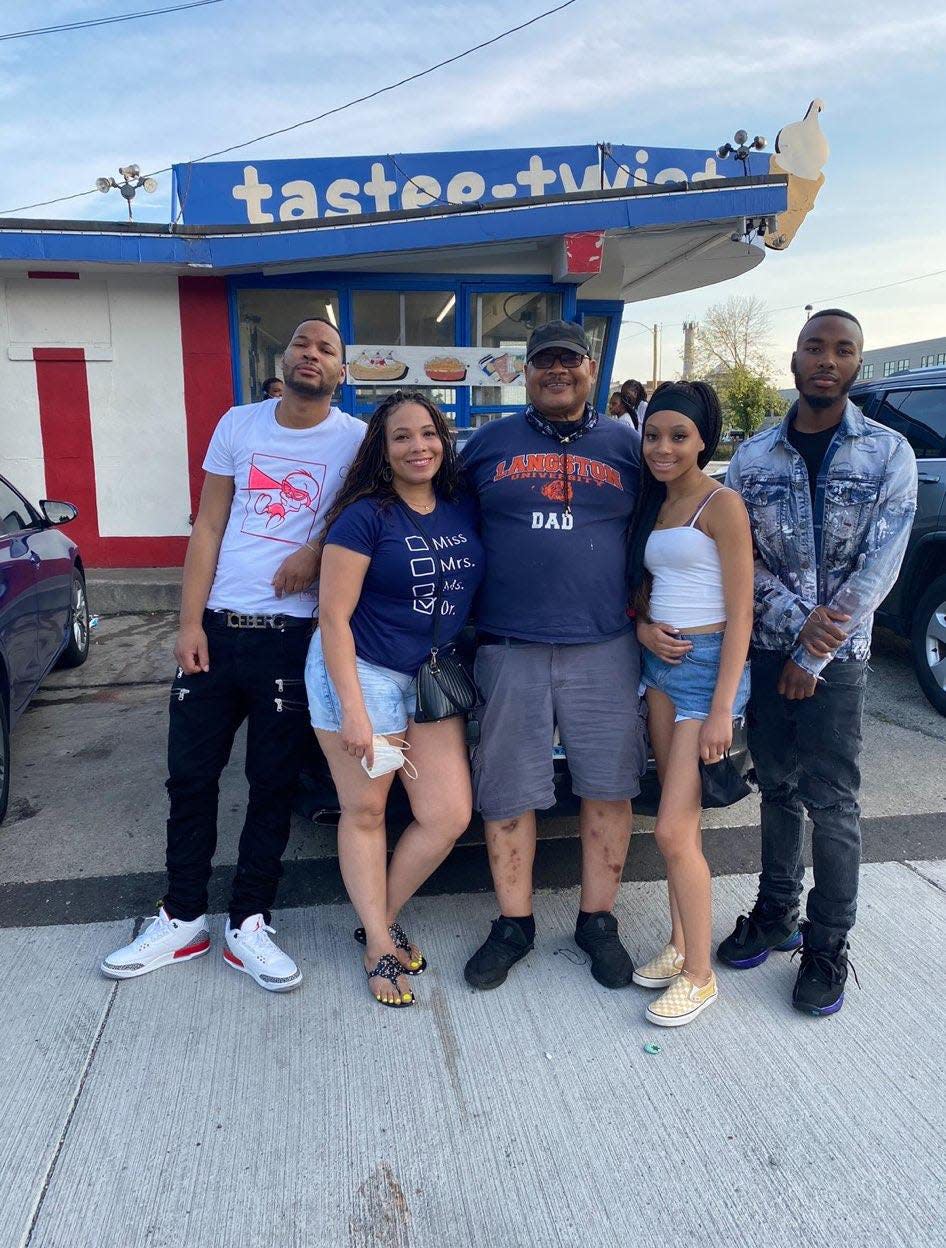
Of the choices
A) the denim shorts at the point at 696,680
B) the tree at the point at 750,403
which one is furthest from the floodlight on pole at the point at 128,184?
the tree at the point at 750,403

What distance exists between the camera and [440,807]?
262cm

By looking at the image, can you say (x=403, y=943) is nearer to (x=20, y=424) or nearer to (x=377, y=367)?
(x=377, y=367)

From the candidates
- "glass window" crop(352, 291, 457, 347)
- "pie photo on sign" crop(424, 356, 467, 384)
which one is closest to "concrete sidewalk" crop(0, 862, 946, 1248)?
"pie photo on sign" crop(424, 356, 467, 384)

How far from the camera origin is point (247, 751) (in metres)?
2.73

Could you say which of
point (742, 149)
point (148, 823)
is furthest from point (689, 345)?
point (148, 823)

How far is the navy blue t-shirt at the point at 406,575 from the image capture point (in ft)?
7.92

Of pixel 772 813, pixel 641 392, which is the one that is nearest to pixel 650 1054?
pixel 772 813

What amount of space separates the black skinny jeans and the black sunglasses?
3.33ft

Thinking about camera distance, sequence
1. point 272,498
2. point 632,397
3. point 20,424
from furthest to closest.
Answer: point 20,424 < point 632,397 < point 272,498

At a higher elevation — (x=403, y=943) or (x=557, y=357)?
(x=557, y=357)

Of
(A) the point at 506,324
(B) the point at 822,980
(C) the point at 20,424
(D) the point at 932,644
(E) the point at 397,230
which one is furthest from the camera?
(A) the point at 506,324

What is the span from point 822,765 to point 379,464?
154cm

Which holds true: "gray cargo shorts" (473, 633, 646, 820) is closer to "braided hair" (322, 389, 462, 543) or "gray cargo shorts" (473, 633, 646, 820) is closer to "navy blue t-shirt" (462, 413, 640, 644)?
"navy blue t-shirt" (462, 413, 640, 644)

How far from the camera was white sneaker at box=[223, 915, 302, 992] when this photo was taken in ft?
8.63
